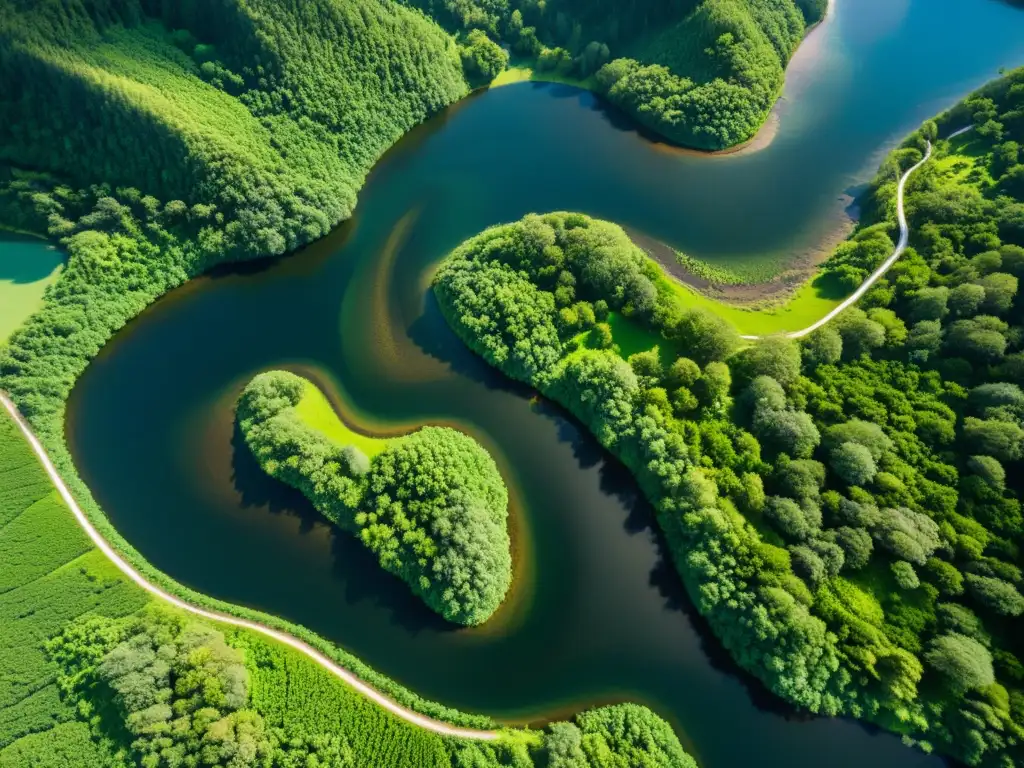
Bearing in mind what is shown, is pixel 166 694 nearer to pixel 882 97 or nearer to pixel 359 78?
pixel 359 78

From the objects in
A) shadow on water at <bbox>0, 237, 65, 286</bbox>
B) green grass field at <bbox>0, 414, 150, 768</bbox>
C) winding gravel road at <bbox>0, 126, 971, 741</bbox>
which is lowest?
green grass field at <bbox>0, 414, 150, 768</bbox>

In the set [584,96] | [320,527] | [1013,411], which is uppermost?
[584,96]

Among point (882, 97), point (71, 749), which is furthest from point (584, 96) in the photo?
point (71, 749)

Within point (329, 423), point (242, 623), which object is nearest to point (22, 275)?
point (329, 423)

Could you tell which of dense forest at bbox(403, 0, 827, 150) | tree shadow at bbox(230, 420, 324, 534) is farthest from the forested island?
dense forest at bbox(403, 0, 827, 150)

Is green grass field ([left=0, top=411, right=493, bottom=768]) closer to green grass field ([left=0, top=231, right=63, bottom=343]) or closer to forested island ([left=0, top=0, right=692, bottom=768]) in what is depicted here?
forested island ([left=0, top=0, right=692, bottom=768])

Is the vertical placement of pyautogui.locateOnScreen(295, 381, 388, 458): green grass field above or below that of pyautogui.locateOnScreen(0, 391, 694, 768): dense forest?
above

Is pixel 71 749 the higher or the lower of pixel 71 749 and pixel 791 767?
the lower
